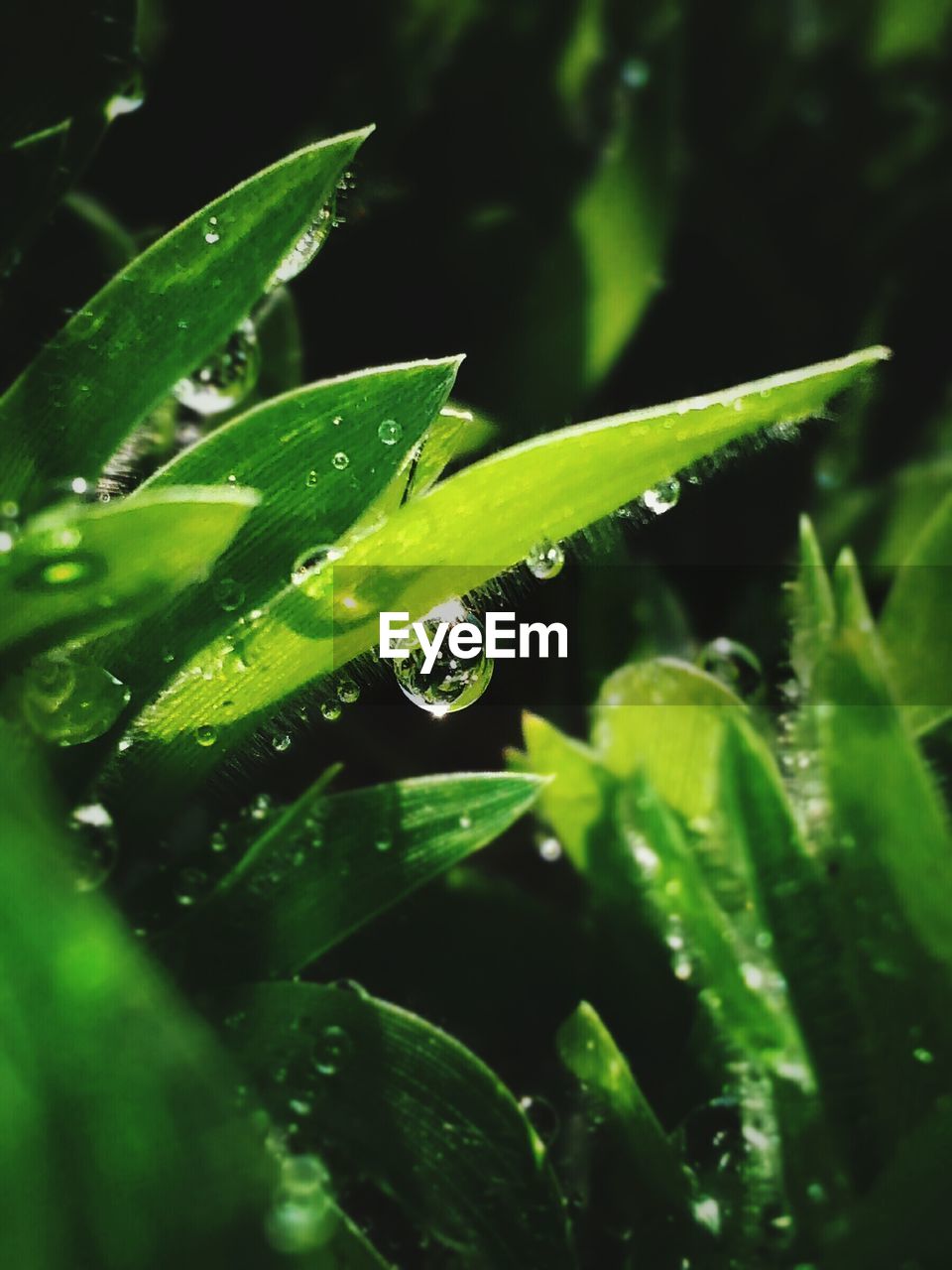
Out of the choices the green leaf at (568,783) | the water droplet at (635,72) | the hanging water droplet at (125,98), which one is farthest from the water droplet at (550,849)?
the water droplet at (635,72)

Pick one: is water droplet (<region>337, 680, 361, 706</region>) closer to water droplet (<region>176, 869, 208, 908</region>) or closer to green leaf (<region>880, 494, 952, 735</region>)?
water droplet (<region>176, 869, 208, 908</region>)

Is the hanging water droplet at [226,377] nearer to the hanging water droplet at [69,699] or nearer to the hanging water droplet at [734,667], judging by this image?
the hanging water droplet at [69,699]

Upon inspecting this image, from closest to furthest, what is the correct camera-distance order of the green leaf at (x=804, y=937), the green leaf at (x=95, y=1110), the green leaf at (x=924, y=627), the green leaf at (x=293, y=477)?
the green leaf at (x=95, y=1110), the green leaf at (x=293, y=477), the green leaf at (x=804, y=937), the green leaf at (x=924, y=627)

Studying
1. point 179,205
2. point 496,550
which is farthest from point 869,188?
point 496,550

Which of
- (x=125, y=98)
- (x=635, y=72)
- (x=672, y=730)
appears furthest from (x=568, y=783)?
(x=635, y=72)

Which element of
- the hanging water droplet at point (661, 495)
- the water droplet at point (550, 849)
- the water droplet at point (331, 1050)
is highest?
the hanging water droplet at point (661, 495)

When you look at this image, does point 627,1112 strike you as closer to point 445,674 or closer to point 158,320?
point 445,674

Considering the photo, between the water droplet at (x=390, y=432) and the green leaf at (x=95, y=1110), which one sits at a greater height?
the water droplet at (x=390, y=432)
